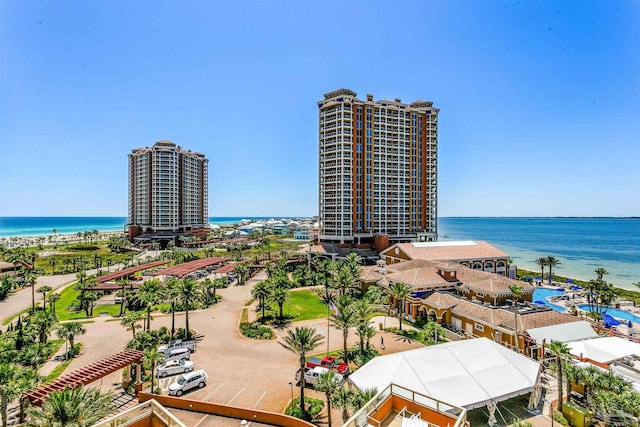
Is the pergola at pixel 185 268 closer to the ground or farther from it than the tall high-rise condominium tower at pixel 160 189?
closer to the ground

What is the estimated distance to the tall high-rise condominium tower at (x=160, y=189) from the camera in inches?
4751

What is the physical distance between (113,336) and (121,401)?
15.3 m

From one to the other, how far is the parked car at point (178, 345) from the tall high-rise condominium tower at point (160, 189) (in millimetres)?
98566

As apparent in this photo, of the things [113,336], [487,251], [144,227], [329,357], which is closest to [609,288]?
[487,251]

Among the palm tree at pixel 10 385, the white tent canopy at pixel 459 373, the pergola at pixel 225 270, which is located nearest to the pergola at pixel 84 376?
the palm tree at pixel 10 385

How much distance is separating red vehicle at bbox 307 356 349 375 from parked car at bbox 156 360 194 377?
10.6m

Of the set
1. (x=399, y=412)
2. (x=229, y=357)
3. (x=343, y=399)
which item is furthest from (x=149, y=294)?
(x=399, y=412)

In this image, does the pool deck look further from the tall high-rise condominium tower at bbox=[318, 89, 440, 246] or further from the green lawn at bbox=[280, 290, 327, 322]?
the green lawn at bbox=[280, 290, 327, 322]

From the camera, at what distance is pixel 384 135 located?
88.5m

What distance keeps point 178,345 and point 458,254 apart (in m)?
52.7

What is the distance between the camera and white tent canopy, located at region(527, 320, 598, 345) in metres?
31.0

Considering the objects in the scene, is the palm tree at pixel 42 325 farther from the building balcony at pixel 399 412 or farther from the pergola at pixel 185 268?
the building balcony at pixel 399 412

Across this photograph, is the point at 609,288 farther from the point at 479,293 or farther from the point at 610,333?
the point at 479,293

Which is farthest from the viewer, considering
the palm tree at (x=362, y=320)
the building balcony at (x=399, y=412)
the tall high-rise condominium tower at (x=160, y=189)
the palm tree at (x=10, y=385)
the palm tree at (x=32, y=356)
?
the tall high-rise condominium tower at (x=160, y=189)
